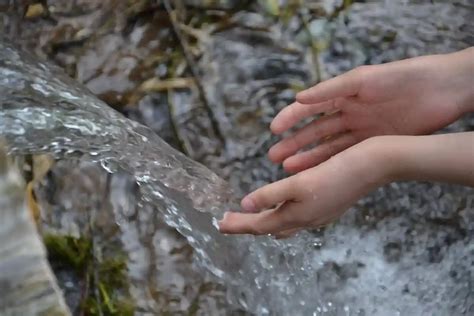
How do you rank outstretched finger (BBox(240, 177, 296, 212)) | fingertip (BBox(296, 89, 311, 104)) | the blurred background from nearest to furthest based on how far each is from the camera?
1. outstretched finger (BBox(240, 177, 296, 212))
2. fingertip (BBox(296, 89, 311, 104))
3. the blurred background

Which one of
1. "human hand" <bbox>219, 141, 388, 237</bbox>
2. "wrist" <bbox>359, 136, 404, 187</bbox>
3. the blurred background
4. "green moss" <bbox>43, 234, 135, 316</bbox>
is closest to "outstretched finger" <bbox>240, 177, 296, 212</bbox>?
"human hand" <bbox>219, 141, 388, 237</bbox>

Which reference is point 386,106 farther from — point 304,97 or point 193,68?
point 193,68

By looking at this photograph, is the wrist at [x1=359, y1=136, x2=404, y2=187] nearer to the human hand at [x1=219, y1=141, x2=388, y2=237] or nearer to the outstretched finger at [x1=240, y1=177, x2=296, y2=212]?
the human hand at [x1=219, y1=141, x2=388, y2=237]

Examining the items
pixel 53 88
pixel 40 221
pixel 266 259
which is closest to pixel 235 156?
pixel 266 259

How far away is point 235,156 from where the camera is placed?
55.6 inches

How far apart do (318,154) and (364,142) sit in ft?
0.46

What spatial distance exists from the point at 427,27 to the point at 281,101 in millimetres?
301

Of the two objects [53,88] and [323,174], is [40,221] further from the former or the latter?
[323,174]

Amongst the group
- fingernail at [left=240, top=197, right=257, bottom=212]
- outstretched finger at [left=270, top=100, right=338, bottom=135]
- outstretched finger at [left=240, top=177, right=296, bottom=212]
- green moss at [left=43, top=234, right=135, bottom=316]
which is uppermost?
outstretched finger at [left=270, top=100, right=338, bottom=135]

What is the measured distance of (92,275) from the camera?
105 cm

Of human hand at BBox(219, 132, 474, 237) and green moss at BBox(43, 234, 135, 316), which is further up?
human hand at BBox(219, 132, 474, 237)

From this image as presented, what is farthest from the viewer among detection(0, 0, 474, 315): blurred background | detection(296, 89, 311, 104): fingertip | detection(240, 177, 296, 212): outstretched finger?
detection(0, 0, 474, 315): blurred background

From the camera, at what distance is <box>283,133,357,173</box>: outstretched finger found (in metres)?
1.17

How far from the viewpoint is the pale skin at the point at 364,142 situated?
1.01 metres
